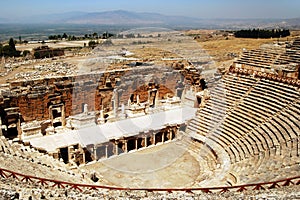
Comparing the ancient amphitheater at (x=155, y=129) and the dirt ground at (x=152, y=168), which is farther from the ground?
the ancient amphitheater at (x=155, y=129)

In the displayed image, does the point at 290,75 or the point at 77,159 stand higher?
the point at 290,75

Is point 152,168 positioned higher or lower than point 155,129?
lower

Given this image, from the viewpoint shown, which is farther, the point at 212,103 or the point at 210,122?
the point at 212,103

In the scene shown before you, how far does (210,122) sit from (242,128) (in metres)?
2.09

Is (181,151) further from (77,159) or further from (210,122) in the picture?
(77,159)

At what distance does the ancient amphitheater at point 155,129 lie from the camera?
11.9m

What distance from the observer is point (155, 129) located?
1725cm

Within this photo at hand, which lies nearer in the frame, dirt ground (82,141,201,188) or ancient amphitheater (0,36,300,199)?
ancient amphitheater (0,36,300,199)

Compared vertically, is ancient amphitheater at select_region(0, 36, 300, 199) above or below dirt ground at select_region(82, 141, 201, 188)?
above

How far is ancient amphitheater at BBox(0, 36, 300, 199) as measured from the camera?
11883mm

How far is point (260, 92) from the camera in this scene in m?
16.7

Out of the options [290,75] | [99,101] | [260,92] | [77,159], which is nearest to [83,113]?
[99,101]

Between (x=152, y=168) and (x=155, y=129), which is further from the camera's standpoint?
(x=155, y=129)

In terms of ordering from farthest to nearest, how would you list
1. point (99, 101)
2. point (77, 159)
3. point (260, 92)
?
point (99, 101), point (260, 92), point (77, 159)
